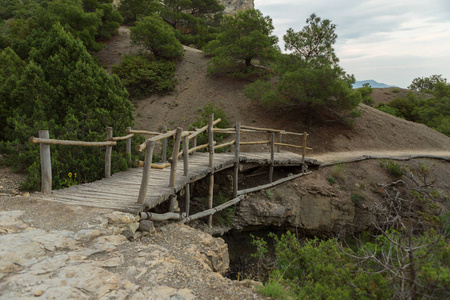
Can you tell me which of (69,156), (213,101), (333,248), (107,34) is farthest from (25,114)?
(107,34)

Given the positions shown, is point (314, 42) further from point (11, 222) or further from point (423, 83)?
point (423, 83)

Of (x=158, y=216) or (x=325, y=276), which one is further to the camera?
(x=158, y=216)

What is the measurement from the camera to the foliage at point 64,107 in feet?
23.5

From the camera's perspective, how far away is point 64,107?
8430 mm

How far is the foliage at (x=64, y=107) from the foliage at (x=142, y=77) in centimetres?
906

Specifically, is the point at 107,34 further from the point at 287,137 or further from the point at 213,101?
the point at 287,137

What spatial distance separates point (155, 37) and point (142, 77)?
10.4ft

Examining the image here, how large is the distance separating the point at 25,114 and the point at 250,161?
6470mm

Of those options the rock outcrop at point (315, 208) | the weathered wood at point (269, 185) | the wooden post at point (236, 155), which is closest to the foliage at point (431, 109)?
the rock outcrop at point (315, 208)

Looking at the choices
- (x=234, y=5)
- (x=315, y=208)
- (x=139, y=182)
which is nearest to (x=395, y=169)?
(x=315, y=208)

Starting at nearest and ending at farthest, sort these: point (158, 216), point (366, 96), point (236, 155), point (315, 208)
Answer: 1. point (158, 216)
2. point (236, 155)
3. point (315, 208)
4. point (366, 96)

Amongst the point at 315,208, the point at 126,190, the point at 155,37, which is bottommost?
the point at 315,208

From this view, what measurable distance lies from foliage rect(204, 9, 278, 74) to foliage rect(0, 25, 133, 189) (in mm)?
9974

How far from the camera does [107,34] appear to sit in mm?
23672
